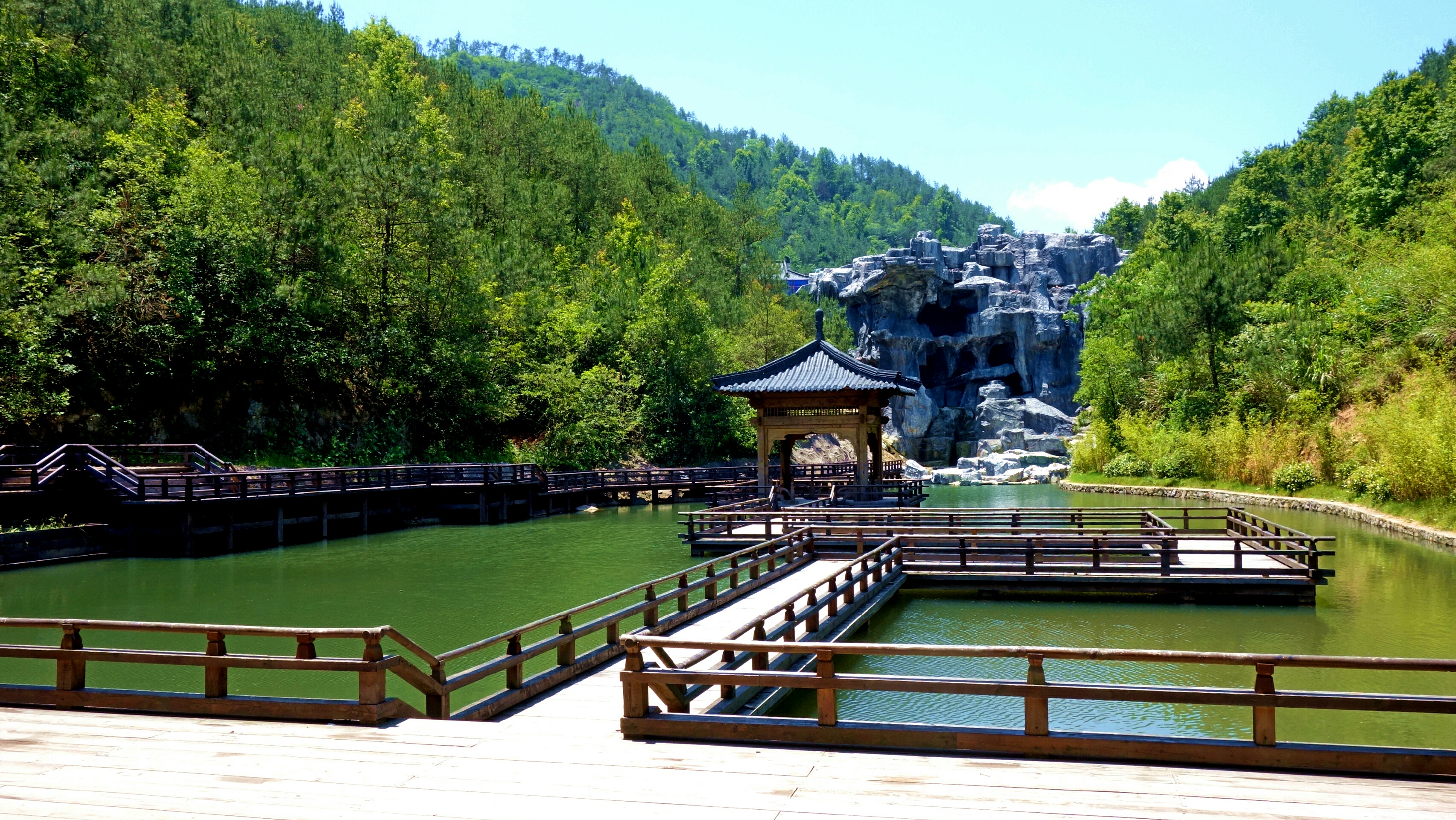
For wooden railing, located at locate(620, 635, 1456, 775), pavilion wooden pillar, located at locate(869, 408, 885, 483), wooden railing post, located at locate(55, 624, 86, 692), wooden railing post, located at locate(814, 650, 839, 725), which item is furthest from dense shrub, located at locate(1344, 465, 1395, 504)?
wooden railing post, located at locate(55, 624, 86, 692)

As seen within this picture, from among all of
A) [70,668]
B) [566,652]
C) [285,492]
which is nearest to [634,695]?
[566,652]

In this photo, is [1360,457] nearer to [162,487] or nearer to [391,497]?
[391,497]

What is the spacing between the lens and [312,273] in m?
36.9

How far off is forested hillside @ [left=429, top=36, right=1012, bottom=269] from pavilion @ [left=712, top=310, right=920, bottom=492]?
296ft

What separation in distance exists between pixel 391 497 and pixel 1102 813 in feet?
100

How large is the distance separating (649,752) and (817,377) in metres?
22.5

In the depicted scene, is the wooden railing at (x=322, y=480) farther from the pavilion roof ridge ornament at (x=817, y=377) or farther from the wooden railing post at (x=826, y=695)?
the wooden railing post at (x=826, y=695)

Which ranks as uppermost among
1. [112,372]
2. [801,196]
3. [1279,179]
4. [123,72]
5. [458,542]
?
[801,196]

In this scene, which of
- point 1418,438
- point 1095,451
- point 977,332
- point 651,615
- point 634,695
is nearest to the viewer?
point 634,695

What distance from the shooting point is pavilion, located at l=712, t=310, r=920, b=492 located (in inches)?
1109

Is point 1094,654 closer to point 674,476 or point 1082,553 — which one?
point 1082,553

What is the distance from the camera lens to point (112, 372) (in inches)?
1235

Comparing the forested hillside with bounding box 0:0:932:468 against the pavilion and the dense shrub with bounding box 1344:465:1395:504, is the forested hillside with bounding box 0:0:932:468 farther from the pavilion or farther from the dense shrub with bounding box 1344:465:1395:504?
the dense shrub with bounding box 1344:465:1395:504

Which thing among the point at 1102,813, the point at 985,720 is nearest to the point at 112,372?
the point at 985,720
